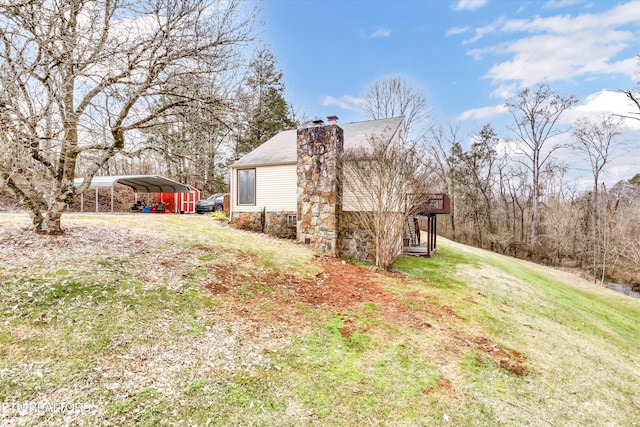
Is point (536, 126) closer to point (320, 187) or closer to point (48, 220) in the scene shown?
point (320, 187)

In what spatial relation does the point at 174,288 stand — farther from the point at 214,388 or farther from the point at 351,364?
the point at 351,364

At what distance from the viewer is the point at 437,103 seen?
2553 centimetres

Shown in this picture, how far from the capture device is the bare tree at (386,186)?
9.90 meters

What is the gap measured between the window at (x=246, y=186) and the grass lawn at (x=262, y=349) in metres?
6.12

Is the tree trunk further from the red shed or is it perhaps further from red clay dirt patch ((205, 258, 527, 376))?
the red shed

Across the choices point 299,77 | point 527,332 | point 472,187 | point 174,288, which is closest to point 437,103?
point 472,187

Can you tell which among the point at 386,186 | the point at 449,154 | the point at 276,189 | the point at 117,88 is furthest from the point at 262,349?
the point at 449,154

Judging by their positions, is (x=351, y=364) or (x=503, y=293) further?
(x=503, y=293)

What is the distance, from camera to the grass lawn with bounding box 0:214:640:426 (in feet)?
9.26

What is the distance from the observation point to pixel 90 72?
4.97 metres

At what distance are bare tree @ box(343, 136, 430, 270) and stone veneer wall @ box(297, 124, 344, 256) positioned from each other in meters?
0.67

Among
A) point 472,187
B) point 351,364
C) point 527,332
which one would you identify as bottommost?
point 527,332

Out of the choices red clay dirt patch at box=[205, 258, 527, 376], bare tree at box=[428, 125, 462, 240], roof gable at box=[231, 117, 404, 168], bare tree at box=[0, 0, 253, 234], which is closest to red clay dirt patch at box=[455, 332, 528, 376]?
red clay dirt patch at box=[205, 258, 527, 376]

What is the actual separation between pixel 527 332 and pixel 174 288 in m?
6.40
